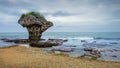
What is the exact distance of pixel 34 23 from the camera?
66188 millimetres

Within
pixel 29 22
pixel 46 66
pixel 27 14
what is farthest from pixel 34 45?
pixel 46 66

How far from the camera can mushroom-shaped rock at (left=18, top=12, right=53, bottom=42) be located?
Result: 218ft

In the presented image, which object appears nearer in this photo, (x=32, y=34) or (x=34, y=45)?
(x=34, y=45)

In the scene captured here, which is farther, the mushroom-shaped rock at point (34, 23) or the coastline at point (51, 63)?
the mushroom-shaped rock at point (34, 23)

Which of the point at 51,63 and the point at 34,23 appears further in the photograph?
the point at 34,23

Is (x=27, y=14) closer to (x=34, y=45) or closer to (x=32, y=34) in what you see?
(x=32, y=34)

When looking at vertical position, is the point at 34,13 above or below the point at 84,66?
above

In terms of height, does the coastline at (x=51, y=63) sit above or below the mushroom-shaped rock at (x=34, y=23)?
below

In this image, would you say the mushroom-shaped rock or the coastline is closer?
the coastline

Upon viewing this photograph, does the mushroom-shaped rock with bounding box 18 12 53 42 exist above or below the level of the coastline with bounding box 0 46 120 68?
above

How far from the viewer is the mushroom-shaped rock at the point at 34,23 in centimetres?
6631

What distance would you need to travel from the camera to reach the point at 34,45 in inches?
1885

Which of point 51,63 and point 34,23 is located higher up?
point 34,23

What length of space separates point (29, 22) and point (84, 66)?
50428mm
